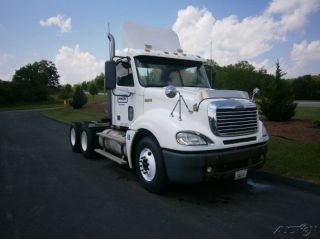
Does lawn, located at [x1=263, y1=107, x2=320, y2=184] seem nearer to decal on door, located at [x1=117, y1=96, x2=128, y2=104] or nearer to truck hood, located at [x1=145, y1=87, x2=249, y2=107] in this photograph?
truck hood, located at [x1=145, y1=87, x2=249, y2=107]

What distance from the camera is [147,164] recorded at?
19.5 feet

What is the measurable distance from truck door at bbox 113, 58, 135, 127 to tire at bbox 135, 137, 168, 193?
124 cm

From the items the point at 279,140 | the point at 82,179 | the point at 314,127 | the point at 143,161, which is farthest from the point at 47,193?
the point at 314,127

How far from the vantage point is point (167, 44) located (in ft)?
26.3

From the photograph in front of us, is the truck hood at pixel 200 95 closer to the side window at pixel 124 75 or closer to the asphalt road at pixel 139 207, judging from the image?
the side window at pixel 124 75

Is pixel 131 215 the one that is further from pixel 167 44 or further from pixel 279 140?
pixel 279 140

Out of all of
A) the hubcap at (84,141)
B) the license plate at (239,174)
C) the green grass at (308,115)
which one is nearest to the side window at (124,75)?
the hubcap at (84,141)

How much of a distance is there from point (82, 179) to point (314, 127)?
943cm

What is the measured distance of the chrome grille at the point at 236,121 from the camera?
5445mm

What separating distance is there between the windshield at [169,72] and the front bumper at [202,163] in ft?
6.46

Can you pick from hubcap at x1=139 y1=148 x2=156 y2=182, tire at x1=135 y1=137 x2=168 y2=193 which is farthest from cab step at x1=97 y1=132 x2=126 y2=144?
hubcap at x1=139 y1=148 x2=156 y2=182

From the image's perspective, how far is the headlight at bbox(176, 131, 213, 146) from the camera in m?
5.18

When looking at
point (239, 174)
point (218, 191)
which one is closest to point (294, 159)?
point (218, 191)

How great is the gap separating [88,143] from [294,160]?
212 inches
